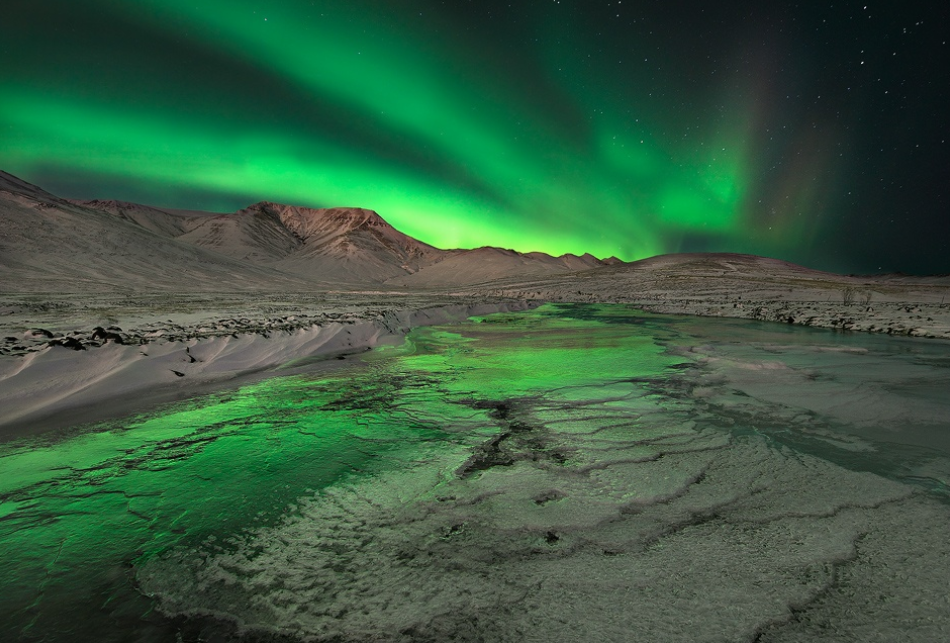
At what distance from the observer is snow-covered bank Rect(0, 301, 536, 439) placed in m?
6.00

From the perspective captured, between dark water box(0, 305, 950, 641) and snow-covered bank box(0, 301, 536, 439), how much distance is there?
37.1 inches

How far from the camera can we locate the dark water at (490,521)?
237cm

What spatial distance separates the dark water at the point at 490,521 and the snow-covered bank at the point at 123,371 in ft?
3.10

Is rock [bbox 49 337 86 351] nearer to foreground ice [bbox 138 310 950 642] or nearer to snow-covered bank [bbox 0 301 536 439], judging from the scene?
snow-covered bank [bbox 0 301 536 439]

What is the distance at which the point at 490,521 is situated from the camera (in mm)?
3328

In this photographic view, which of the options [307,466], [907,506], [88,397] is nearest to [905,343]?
[907,506]

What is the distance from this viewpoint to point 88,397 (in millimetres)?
6469

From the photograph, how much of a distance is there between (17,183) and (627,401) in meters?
112

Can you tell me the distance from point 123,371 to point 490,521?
24.2 feet

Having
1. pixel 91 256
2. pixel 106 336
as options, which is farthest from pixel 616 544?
pixel 91 256

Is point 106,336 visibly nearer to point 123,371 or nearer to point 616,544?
point 123,371

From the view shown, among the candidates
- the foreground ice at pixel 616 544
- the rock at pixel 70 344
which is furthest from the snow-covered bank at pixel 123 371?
→ the foreground ice at pixel 616 544

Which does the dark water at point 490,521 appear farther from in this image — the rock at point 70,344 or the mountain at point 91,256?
the mountain at point 91,256

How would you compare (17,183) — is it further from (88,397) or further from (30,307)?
(88,397)
